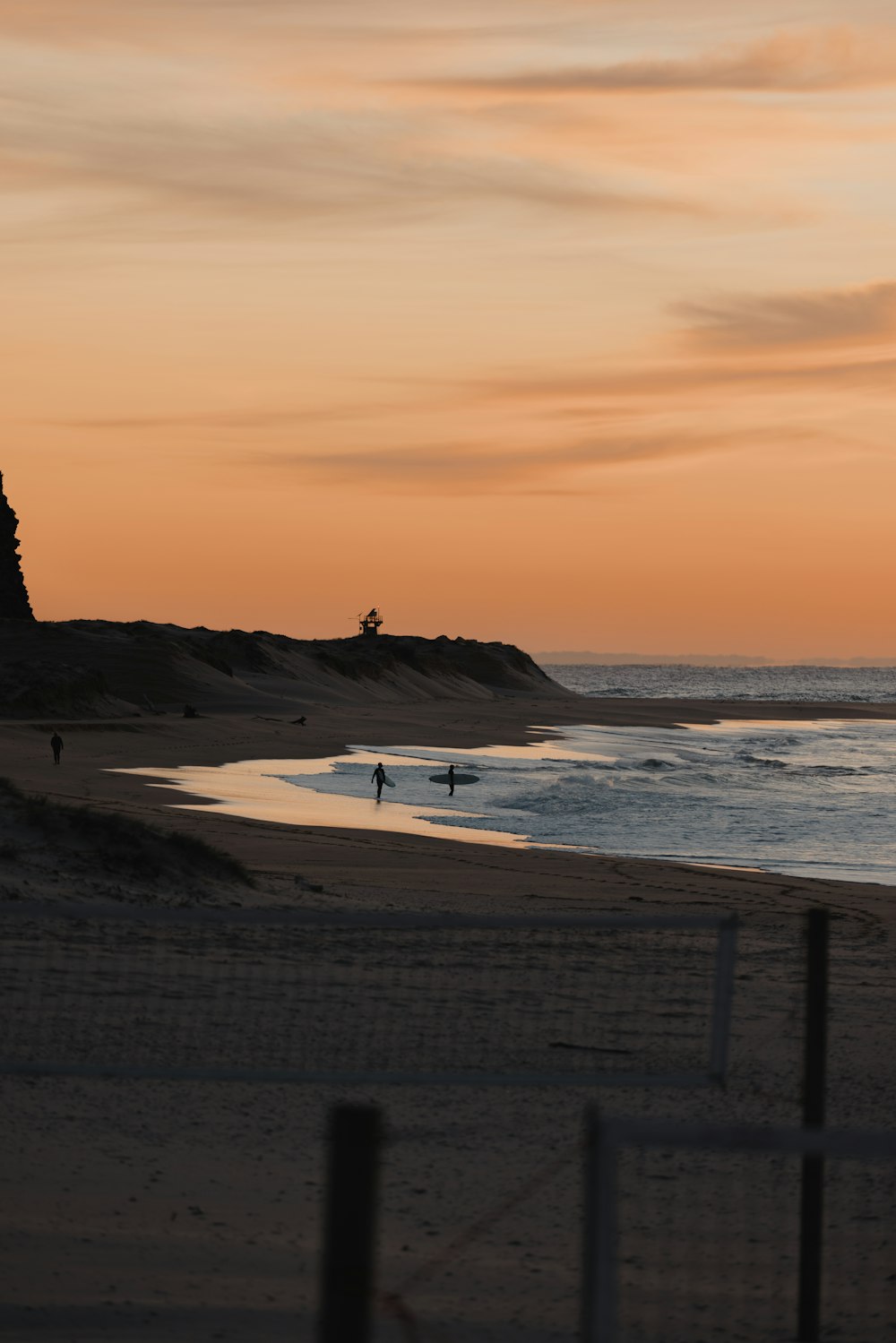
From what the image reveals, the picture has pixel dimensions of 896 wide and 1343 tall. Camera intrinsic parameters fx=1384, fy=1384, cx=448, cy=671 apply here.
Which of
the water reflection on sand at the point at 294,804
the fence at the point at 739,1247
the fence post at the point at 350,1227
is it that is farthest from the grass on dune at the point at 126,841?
the fence post at the point at 350,1227

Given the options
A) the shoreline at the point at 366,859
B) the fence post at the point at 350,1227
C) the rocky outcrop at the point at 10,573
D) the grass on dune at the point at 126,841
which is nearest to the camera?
the fence post at the point at 350,1227

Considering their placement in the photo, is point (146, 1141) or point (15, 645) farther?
point (15, 645)

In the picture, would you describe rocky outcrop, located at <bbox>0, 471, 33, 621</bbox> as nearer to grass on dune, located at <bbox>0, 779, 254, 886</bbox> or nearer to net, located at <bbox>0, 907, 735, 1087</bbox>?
grass on dune, located at <bbox>0, 779, 254, 886</bbox>

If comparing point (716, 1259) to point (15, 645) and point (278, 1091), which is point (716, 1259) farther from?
point (15, 645)

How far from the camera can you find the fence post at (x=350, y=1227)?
2879 millimetres

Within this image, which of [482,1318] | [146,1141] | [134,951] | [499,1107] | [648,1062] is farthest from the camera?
[134,951]

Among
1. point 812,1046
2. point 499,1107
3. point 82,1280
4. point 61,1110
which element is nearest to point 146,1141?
point 61,1110

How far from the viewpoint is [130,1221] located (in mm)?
6562

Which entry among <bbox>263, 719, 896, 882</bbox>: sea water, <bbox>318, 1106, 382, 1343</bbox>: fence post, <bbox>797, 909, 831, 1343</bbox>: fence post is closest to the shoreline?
<bbox>263, 719, 896, 882</bbox>: sea water

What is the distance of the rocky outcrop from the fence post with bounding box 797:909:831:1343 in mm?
103602

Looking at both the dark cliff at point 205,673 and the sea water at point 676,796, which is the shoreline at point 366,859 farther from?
the dark cliff at point 205,673

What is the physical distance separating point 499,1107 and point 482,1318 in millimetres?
2647

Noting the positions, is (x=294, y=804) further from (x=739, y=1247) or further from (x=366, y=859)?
(x=739, y=1247)

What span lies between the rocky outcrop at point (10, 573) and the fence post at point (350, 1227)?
10592 cm
